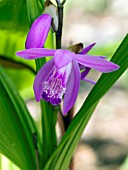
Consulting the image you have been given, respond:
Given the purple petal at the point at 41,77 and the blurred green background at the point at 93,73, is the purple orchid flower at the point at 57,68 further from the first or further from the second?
the blurred green background at the point at 93,73

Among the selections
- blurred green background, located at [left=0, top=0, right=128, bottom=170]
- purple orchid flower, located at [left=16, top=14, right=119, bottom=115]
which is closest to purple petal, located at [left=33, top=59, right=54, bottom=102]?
purple orchid flower, located at [left=16, top=14, right=119, bottom=115]

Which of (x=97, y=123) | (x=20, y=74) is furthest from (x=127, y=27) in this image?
(x=20, y=74)

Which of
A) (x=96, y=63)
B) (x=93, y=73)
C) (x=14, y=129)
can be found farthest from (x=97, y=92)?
(x=93, y=73)

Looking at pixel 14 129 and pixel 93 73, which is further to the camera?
pixel 93 73

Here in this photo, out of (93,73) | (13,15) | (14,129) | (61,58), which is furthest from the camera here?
(93,73)

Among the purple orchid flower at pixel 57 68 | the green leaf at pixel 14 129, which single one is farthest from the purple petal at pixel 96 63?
the green leaf at pixel 14 129

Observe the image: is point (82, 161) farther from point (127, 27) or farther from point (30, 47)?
point (30, 47)

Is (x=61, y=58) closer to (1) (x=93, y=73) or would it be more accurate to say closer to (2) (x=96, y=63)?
(2) (x=96, y=63)
